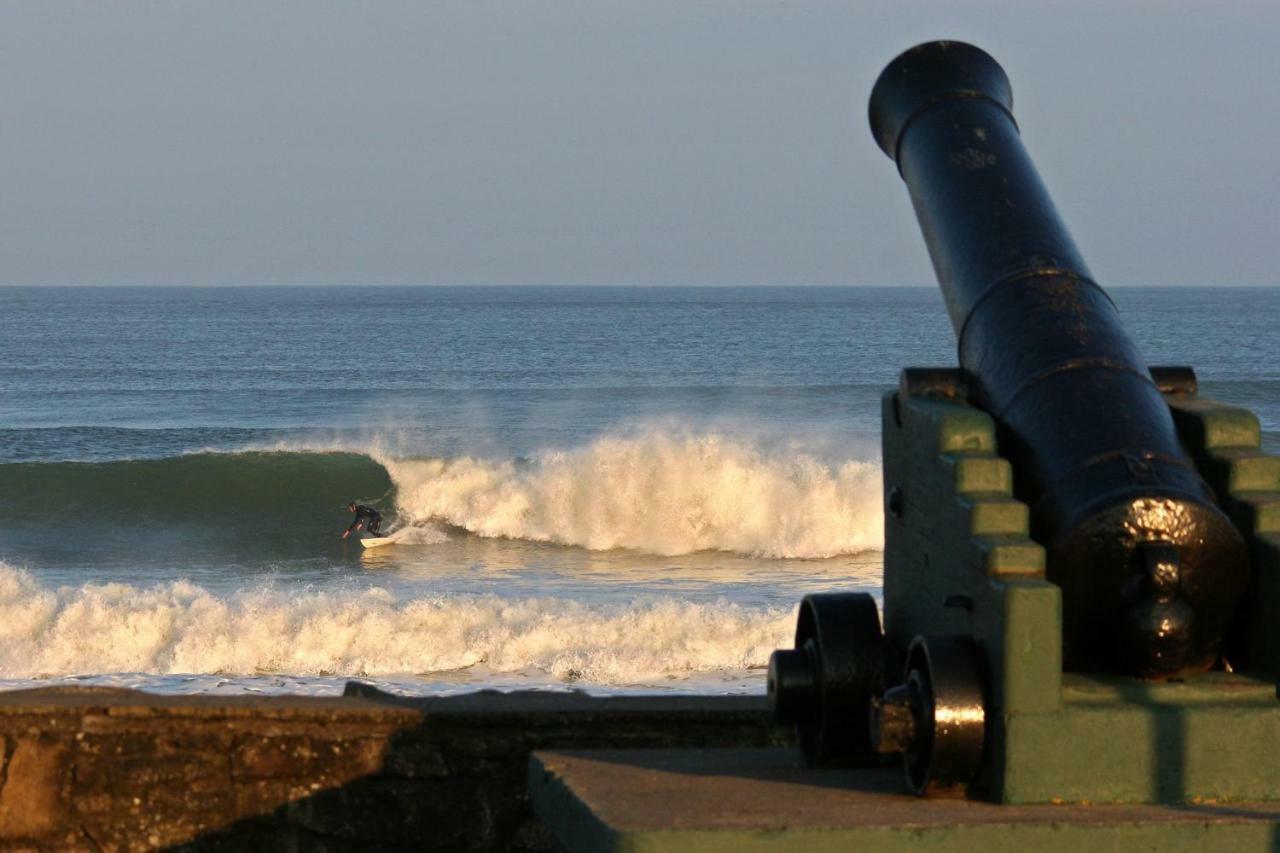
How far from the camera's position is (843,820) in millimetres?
3756

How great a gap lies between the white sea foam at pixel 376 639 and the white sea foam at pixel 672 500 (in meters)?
7.79

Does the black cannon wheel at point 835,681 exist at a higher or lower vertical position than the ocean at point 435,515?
lower

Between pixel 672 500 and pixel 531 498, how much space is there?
1779 millimetres

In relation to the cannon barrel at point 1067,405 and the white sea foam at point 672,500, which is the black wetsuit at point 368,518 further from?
the cannon barrel at point 1067,405

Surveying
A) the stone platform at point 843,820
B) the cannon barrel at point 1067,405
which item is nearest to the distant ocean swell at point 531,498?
the cannon barrel at point 1067,405

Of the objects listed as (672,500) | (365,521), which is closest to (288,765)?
(672,500)

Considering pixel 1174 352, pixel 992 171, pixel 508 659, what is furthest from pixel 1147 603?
pixel 1174 352

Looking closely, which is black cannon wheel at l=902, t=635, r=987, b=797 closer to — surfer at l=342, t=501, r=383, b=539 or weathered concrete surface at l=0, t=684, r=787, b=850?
weathered concrete surface at l=0, t=684, r=787, b=850

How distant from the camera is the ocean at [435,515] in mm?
11711

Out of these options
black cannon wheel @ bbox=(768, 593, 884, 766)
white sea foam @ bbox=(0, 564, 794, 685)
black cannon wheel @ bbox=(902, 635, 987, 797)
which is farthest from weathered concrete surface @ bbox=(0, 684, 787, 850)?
white sea foam @ bbox=(0, 564, 794, 685)

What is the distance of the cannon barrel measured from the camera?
404cm

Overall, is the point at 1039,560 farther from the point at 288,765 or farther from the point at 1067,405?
the point at 288,765

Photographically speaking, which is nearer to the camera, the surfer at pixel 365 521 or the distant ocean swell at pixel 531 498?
the distant ocean swell at pixel 531 498

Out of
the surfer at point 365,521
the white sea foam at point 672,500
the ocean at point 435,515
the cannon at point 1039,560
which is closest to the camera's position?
the cannon at point 1039,560
